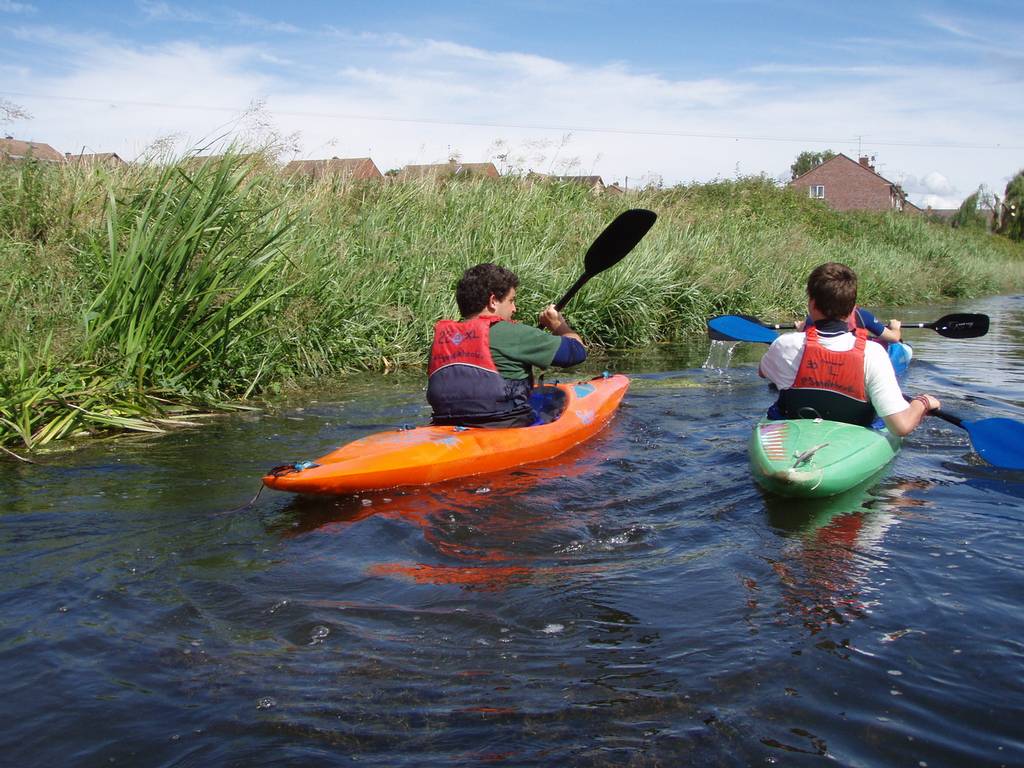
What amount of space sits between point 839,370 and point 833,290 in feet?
1.33

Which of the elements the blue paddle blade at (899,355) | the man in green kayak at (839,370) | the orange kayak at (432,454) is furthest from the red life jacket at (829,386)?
the blue paddle blade at (899,355)

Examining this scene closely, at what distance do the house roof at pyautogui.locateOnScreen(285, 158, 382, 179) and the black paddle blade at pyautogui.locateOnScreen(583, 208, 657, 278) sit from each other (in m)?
4.50

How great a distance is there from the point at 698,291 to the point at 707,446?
5.84 metres

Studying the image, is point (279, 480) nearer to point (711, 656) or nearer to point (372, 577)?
point (372, 577)

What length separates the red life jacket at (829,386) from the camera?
452 cm

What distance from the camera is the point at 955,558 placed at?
11.5 ft

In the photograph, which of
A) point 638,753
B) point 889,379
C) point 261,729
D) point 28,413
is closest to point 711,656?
point 638,753

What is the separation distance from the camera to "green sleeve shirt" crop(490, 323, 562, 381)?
192 inches

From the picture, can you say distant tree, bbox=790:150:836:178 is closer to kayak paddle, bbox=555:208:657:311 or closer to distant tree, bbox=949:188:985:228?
distant tree, bbox=949:188:985:228

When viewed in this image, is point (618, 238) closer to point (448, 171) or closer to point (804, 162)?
point (448, 171)

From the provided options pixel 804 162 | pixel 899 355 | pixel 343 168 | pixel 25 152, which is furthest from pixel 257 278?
pixel 804 162

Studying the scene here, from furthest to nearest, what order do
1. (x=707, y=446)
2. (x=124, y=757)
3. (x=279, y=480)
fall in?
(x=707, y=446) < (x=279, y=480) < (x=124, y=757)

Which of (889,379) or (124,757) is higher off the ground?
(889,379)

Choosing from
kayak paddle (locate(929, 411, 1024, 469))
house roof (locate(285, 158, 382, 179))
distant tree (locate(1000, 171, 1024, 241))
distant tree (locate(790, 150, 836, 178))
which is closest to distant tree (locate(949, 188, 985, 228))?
distant tree (locate(1000, 171, 1024, 241))
